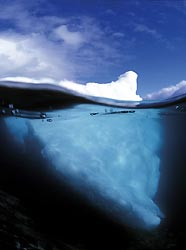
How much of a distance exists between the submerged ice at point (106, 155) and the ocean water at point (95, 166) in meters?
0.05

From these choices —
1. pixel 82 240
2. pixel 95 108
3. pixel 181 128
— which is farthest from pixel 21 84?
pixel 181 128

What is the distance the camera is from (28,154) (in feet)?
43.5

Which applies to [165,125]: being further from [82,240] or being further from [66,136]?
[82,240]

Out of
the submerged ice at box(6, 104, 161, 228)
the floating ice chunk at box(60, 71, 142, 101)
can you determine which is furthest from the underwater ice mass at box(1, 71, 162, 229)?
the floating ice chunk at box(60, 71, 142, 101)

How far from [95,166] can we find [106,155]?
86 centimetres

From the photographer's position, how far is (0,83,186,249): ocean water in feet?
35.8

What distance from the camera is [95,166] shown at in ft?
43.8

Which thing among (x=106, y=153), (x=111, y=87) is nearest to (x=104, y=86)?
(x=111, y=87)

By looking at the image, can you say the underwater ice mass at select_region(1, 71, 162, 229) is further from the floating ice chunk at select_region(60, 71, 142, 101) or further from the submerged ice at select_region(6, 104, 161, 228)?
the floating ice chunk at select_region(60, 71, 142, 101)

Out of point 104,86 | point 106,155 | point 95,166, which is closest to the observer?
point 104,86

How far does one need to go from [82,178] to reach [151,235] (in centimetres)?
385

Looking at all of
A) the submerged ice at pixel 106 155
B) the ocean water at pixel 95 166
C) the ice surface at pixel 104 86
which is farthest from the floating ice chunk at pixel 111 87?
the submerged ice at pixel 106 155

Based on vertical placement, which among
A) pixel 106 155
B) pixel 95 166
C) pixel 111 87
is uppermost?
pixel 111 87

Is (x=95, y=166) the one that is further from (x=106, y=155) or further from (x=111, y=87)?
(x=111, y=87)
